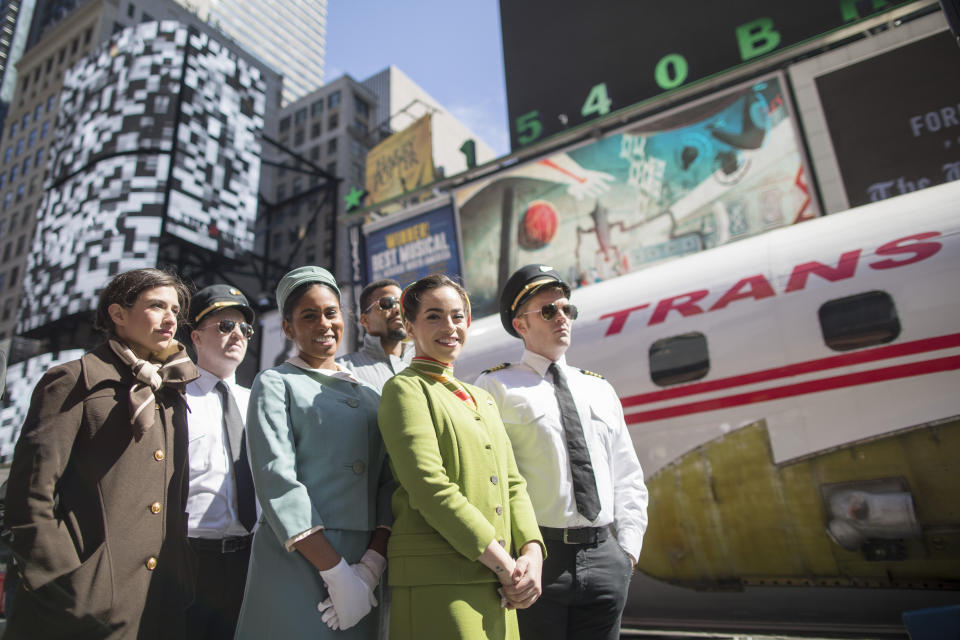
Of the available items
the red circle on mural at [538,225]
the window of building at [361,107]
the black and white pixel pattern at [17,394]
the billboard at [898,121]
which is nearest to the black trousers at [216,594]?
the billboard at [898,121]

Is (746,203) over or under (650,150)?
under

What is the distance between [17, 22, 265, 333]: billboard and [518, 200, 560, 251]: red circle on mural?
1818 cm

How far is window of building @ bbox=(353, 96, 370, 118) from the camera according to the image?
2322 inches

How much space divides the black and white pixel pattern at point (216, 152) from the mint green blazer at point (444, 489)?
27.8m

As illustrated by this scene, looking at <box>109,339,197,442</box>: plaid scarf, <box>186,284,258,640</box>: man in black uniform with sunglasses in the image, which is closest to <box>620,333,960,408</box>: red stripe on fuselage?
<box>186,284,258,640</box>: man in black uniform with sunglasses

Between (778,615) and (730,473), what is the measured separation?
107 centimetres

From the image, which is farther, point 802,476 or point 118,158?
point 118,158

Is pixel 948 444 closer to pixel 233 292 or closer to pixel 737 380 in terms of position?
pixel 737 380

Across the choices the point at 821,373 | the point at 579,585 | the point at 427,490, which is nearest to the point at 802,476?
the point at 821,373

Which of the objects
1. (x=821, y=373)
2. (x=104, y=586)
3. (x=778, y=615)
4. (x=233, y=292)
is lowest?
(x=778, y=615)

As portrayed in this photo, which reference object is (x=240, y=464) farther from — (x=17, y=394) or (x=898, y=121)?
(x=17, y=394)

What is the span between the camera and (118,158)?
2731cm

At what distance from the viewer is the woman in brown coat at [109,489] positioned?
186 cm

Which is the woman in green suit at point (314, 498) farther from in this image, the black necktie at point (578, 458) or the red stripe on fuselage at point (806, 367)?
the red stripe on fuselage at point (806, 367)
